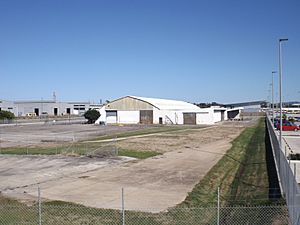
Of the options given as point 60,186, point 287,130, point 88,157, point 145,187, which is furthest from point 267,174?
point 287,130

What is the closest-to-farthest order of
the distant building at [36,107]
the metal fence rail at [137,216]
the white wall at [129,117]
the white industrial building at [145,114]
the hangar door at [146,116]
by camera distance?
the metal fence rail at [137,216] < the white industrial building at [145,114] < the hangar door at [146,116] < the white wall at [129,117] < the distant building at [36,107]

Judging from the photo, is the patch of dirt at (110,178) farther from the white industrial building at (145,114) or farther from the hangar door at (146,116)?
the hangar door at (146,116)

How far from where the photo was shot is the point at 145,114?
321 ft

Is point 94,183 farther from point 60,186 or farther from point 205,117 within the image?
point 205,117

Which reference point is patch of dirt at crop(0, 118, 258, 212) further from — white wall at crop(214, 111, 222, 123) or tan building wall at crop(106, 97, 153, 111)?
white wall at crop(214, 111, 222, 123)

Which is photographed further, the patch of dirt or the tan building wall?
the tan building wall

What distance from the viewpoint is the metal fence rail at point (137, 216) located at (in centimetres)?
1459

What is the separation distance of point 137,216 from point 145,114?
8222cm

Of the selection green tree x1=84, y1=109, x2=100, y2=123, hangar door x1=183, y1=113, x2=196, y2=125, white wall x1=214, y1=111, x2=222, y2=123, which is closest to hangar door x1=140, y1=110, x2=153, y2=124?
hangar door x1=183, y1=113, x2=196, y2=125

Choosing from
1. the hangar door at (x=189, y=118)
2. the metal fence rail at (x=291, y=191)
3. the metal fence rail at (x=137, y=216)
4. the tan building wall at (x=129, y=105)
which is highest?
the tan building wall at (x=129, y=105)

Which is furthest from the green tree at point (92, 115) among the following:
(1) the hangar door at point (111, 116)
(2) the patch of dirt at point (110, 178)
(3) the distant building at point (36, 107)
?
(2) the patch of dirt at point (110, 178)

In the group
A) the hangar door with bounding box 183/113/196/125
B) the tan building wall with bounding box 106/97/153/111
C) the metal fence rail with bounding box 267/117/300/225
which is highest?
the tan building wall with bounding box 106/97/153/111

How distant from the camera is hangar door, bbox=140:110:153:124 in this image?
97.1 meters

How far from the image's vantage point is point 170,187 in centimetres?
2172
